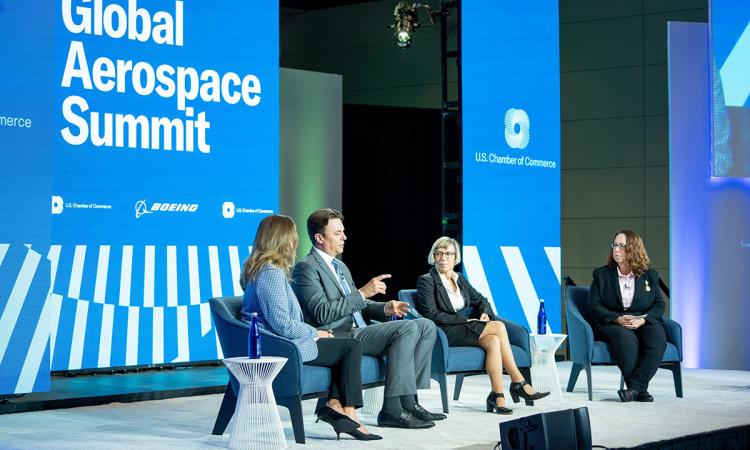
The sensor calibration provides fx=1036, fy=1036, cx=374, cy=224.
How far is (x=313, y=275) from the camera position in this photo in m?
4.94

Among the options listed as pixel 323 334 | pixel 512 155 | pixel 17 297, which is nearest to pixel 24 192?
pixel 17 297

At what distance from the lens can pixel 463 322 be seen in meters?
5.96

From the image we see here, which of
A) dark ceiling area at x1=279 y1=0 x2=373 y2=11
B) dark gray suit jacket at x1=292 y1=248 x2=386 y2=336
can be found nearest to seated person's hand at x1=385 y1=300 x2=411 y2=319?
dark gray suit jacket at x1=292 y1=248 x2=386 y2=336

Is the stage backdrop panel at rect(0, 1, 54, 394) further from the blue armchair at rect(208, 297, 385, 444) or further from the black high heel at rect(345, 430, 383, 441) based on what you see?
the black high heel at rect(345, 430, 383, 441)

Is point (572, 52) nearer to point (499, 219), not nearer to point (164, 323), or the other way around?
point (499, 219)

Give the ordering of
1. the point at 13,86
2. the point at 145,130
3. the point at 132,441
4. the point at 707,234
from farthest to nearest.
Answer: the point at 707,234 → the point at 145,130 → the point at 13,86 → the point at 132,441

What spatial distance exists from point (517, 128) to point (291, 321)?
374 centimetres

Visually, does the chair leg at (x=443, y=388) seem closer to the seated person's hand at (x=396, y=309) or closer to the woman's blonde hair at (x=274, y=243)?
the seated person's hand at (x=396, y=309)

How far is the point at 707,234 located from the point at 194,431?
5000mm

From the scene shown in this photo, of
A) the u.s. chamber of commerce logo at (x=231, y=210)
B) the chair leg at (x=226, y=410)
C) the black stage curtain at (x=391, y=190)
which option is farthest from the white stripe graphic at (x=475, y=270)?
the black stage curtain at (x=391, y=190)

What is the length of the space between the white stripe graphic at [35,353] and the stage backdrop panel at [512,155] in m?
3.00

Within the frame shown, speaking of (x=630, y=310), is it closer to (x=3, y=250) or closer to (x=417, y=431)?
(x=417, y=431)

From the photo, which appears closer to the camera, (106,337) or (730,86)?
(106,337)

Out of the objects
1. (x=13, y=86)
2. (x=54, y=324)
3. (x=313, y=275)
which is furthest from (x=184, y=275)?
(x=313, y=275)
